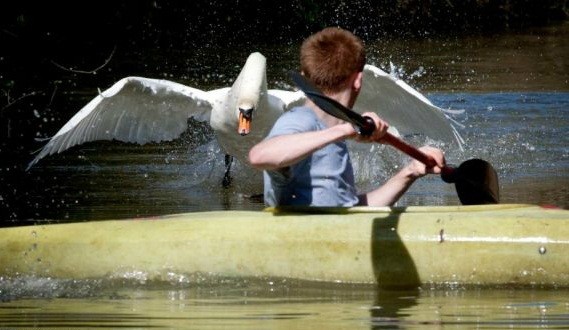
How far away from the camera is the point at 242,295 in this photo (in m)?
6.36

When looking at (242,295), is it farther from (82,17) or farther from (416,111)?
(82,17)

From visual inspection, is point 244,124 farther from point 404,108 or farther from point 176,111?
point 404,108

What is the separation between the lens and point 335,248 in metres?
6.46

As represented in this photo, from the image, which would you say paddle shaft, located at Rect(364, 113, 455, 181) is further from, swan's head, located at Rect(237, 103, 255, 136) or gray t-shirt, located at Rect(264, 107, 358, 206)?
swan's head, located at Rect(237, 103, 255, 136)

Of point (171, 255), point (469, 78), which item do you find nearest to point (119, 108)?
point (171, 255)

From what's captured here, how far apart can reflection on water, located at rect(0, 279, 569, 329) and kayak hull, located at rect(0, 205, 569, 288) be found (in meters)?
0.07

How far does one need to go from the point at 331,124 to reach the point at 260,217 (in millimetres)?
569

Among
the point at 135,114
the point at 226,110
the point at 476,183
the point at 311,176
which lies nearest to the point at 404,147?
the point at 311,176

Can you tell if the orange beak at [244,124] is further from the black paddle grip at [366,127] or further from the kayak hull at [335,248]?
the black paddle grip at [366,127]

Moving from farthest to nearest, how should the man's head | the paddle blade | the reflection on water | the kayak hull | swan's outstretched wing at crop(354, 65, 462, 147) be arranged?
swan's outstretched wing at crop(354, 65, 462, 147) → the paddle blade → the kayak hull → the man's head → the reflection on water

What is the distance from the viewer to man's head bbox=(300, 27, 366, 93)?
6219mm

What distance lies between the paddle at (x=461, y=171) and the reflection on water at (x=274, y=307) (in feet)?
2.04

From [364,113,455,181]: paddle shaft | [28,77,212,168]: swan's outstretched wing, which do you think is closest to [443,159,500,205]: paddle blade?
[364,113,455,181]: paddle shaft

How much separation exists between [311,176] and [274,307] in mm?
654
